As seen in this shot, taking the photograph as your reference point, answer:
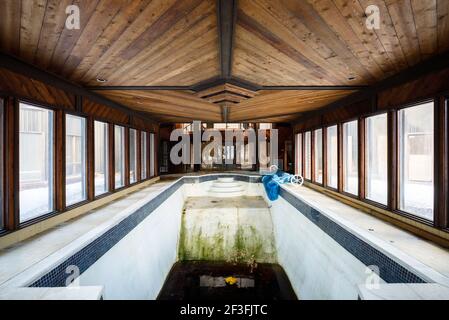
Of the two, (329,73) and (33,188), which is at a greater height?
(329,73)

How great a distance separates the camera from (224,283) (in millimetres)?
4562

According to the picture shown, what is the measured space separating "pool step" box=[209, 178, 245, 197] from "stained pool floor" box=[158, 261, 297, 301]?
10.6ft

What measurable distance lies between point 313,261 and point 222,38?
11.7ft

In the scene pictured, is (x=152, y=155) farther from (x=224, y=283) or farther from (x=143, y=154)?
(x=224, y=283)

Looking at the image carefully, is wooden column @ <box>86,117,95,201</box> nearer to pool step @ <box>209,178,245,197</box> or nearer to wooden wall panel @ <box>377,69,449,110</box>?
pool step @ <box>209,178,245,197</box>

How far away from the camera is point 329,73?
3.38 metres

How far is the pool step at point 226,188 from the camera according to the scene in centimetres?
851

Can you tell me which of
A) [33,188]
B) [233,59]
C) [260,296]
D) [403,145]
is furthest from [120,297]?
[33,188]

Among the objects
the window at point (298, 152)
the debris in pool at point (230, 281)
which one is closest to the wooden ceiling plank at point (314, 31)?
the debris in pool at point (230, 281)

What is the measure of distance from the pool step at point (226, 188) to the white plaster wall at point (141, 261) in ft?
9.36

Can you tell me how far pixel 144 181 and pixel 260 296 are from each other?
5056 millimetres

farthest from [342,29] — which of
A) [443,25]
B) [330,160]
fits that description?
[330,160]

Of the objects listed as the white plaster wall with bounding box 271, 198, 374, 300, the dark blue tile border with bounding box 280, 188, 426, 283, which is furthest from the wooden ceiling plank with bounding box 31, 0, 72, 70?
the white plaster wall with bounding box 271, 198, 374, 300

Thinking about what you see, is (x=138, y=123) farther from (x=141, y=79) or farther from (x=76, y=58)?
(x=76, y=58)
